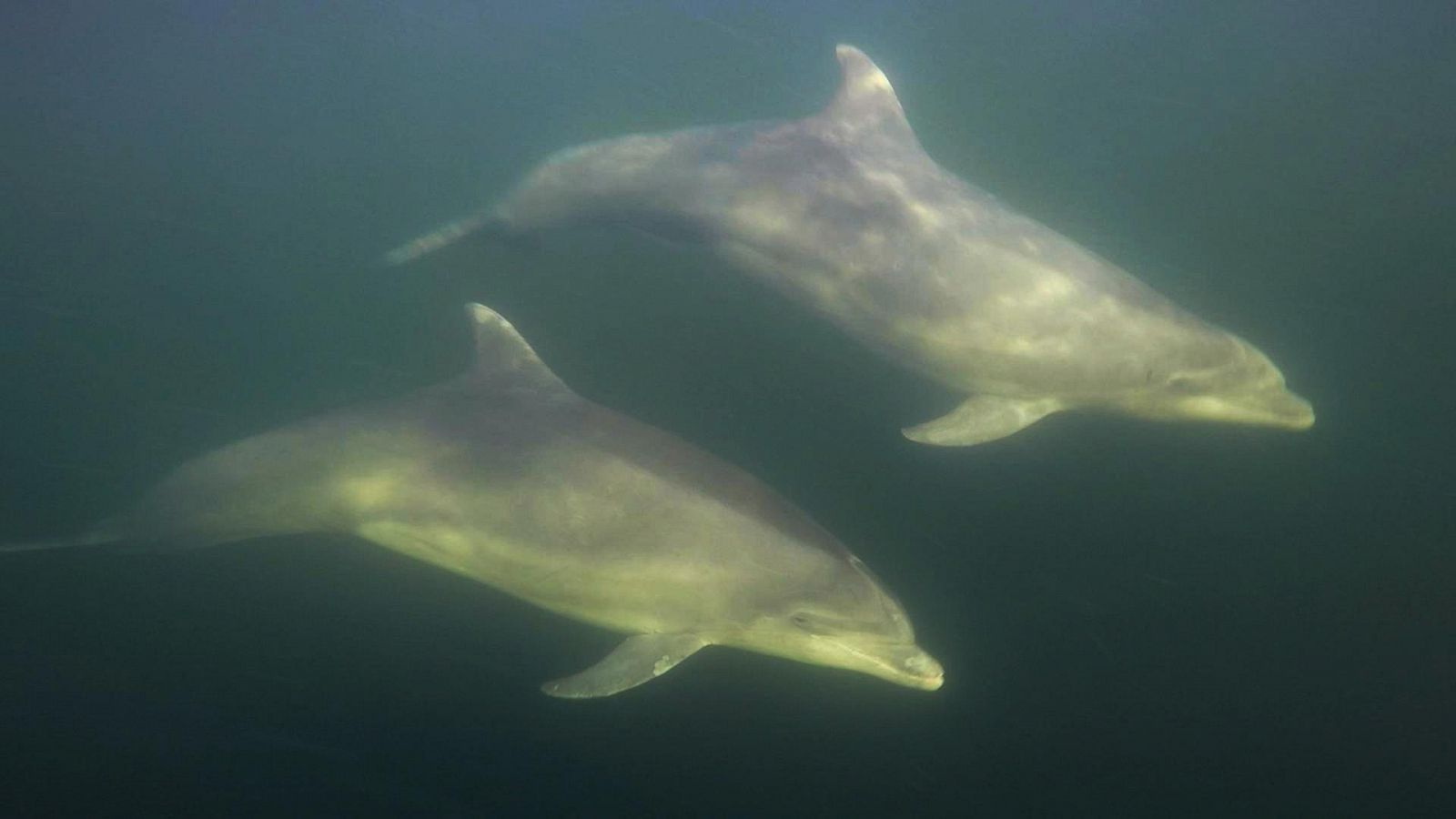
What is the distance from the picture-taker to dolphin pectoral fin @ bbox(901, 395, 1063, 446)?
805cm

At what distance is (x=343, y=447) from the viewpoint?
681 centimetres

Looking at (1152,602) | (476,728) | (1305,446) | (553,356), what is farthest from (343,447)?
(1305,446)

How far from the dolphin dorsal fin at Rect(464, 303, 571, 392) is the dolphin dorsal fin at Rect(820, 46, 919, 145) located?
4.52 m

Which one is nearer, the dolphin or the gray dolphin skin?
the gray dolphin skin

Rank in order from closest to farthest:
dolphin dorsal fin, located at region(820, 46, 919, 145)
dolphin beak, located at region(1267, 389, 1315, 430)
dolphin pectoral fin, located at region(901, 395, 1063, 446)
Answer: dolphin pectoral fin, located at region(901, 395, 1063, 446) → dolphin beak, located at region(1267, 389, 1315, 430) → dolphin dorsal fin, located at region(820, 46, 919, 145)

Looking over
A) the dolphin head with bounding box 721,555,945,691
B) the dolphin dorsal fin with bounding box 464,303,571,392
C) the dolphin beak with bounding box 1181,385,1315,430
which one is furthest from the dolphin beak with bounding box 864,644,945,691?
the dolphin beak with bounding box 1181,385,1315,430

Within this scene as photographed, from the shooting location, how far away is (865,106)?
32.8ft

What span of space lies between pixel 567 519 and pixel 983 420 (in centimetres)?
400

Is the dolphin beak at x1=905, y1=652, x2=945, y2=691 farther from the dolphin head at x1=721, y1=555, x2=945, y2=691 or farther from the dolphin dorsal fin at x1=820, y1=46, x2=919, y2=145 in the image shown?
the dolphin dorsal fin at x1=820, y1=46, x2=919, y2=145

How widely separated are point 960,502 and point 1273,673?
273cm

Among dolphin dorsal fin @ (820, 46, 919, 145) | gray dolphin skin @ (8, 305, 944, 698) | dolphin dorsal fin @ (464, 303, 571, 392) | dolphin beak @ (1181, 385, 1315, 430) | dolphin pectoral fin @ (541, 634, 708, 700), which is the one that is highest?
dolphin dorsal fin @ (820, 46, 919, 145)

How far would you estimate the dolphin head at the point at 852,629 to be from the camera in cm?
597

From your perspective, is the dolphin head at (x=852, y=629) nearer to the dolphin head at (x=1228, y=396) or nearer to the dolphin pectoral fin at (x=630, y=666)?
the dolphin pectoral fin at (x=630, y=666)

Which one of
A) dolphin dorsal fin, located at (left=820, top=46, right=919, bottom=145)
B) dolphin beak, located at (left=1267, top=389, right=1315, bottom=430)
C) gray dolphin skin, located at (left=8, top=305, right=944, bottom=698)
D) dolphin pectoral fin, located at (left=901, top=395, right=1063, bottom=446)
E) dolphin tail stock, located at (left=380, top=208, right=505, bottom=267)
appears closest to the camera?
gray dolphin skin, located at (left=8, top=305, right=944, bottom=698)
